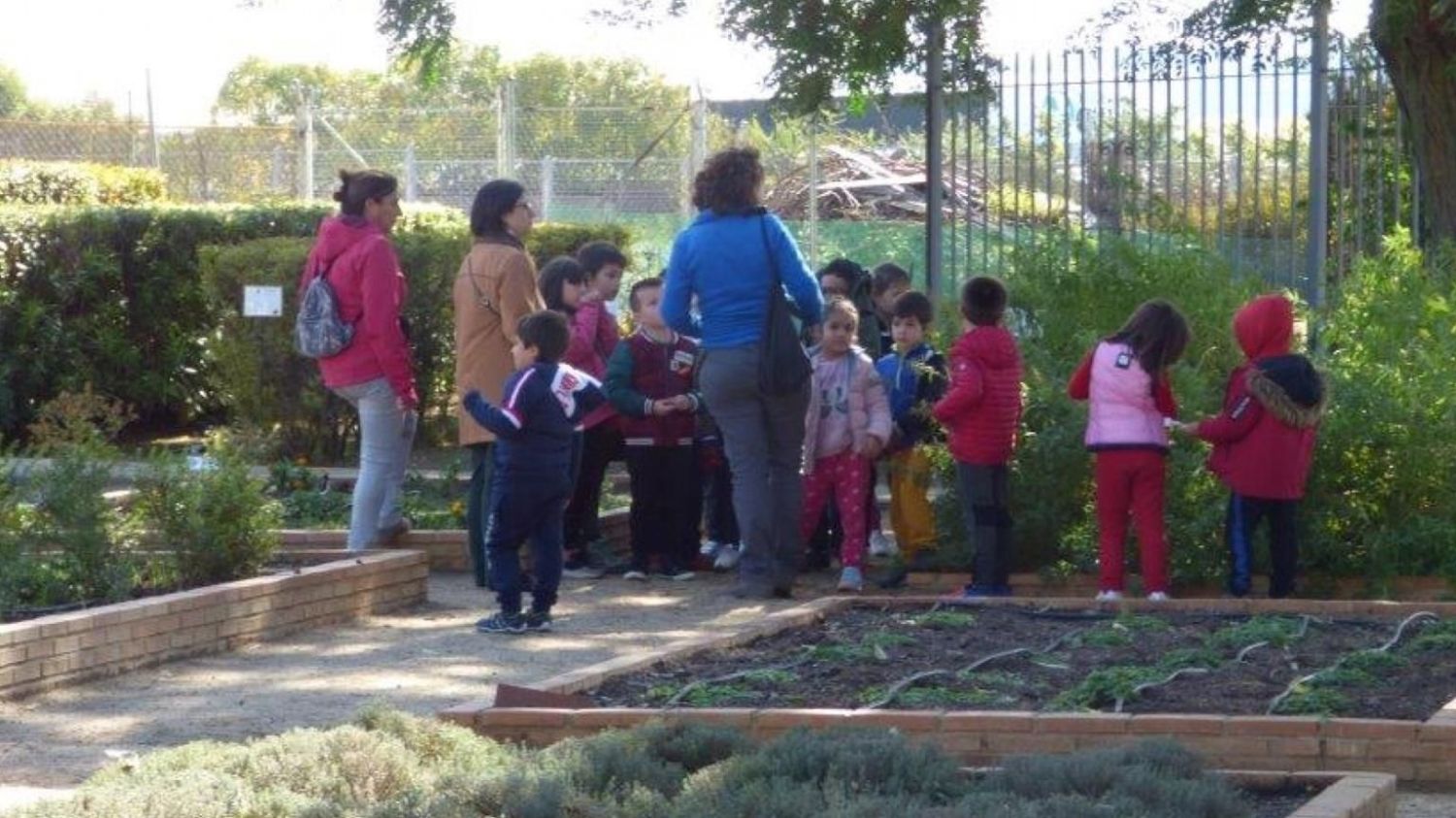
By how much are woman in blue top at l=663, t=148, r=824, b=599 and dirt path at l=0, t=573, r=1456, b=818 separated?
37 centimetres

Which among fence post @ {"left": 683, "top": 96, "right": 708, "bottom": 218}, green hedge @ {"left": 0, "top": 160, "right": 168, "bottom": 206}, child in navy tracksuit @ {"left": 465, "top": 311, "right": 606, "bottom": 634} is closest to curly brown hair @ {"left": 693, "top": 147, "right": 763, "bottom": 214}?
child in navy tracksuit @ {"left": 465, "top": 311, "right": 606, "bottom": 634}

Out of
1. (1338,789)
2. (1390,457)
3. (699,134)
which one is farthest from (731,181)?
(699,134)

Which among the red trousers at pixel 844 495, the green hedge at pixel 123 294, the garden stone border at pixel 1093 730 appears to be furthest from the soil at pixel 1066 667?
the green hedge at pixel 123 294

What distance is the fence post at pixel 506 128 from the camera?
24219 millimetres

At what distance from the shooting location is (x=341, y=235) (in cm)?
1099

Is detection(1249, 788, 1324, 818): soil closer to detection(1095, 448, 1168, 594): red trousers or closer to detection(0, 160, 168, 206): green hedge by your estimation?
detection(1095, 448, 1168, 594): red trousers

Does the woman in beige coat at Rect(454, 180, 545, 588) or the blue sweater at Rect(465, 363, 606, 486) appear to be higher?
the woman in beige coat at Rect(454, 180, 545, 588)

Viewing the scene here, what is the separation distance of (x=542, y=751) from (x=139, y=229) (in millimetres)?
12806

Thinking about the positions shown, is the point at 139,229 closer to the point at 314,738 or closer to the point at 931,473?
the point at 931,473

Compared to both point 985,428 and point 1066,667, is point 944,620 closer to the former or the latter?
point 1066,667

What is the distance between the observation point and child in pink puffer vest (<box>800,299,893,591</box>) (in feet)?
36.2

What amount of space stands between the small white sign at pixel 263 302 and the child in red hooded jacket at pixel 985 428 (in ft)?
21.7

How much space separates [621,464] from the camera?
15125 mm

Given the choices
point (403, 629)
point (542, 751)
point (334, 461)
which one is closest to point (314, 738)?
point (542, 751)
